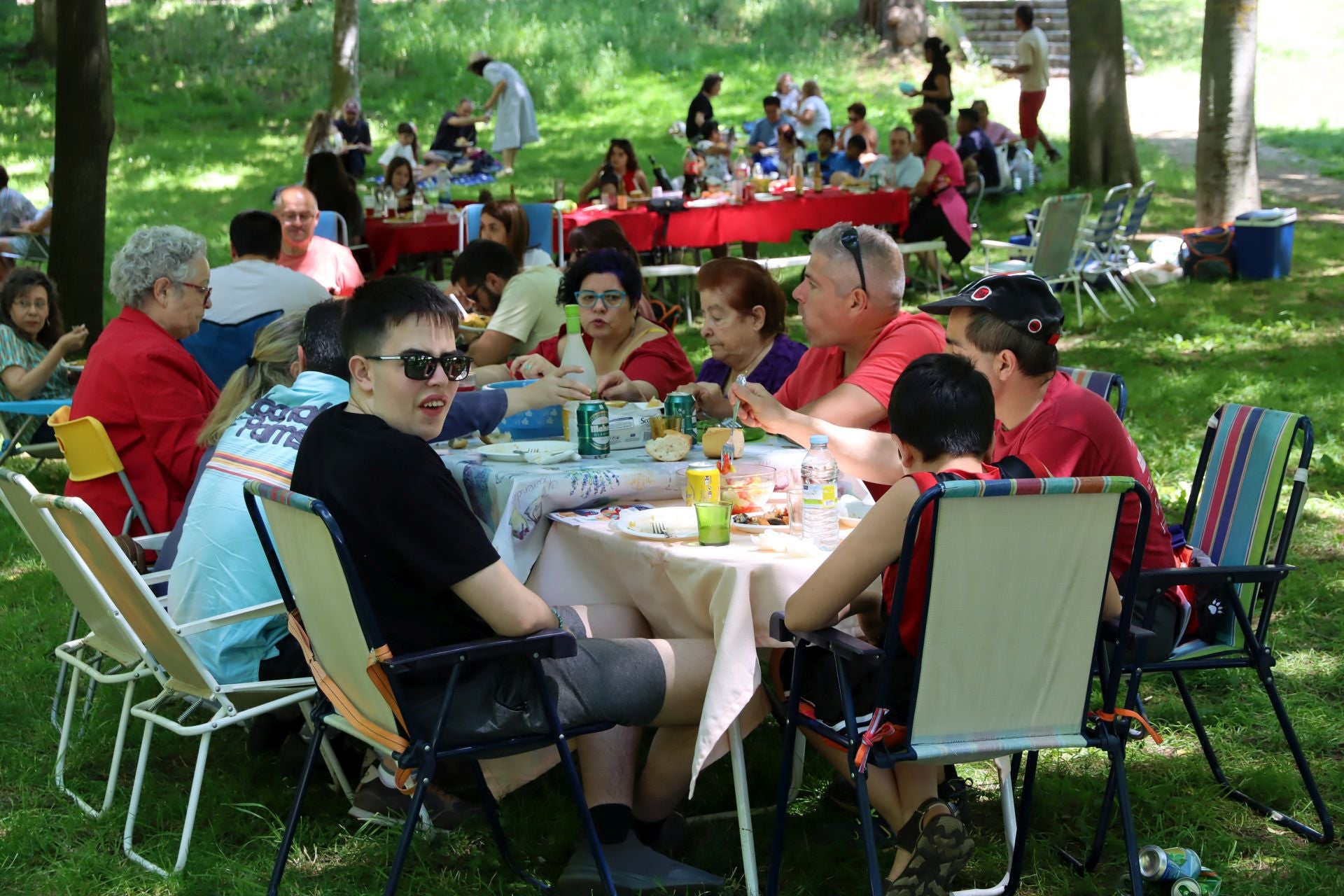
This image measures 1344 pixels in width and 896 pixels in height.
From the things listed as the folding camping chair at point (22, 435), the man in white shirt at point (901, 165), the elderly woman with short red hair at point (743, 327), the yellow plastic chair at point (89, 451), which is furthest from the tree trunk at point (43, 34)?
the elderly woman with short red hair at point (743, 327)

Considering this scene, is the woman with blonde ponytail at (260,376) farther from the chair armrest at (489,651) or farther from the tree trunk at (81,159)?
the tree trunk at (81,159)

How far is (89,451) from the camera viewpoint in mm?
4168

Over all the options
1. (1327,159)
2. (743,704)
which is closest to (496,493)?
(743,704)

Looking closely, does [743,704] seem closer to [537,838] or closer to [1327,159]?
[537,838]

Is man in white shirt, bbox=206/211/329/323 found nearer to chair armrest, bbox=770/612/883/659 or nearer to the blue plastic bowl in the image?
the blue plastic bowl

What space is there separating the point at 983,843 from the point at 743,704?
0.87m

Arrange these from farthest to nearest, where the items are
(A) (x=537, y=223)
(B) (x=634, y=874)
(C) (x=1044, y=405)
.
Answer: (A) (x=537, y=223)
(C) (x=1044, y=405)
(B) (x=634, y=874)

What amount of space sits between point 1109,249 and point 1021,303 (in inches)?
298

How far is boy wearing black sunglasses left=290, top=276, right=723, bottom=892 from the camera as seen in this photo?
2.62 m

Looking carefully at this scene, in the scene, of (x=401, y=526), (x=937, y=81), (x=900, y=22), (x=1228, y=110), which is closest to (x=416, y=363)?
(x=401, y=526)

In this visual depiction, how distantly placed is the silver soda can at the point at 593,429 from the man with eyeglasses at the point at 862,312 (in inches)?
23.1

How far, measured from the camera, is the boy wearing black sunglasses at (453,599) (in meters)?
2.62

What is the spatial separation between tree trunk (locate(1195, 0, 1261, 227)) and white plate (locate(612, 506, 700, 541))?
9341 mm

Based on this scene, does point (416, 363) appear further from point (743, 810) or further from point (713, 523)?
point (743, 810)
